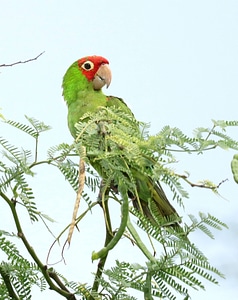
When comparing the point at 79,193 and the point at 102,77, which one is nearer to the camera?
the point at 79,193

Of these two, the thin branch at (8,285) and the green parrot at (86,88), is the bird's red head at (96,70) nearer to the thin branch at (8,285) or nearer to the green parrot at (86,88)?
the green parrot at (86,88)

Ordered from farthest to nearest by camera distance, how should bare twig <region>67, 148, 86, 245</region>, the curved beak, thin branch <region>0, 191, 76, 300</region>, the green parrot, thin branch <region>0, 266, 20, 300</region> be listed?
the curved beak
the green parrot
thin branch <region>0, 266, 20, 300</region>
thin branch <region>0, 191, 76, 300</region>
bare twig <region>67, 148, 86, 245</region>

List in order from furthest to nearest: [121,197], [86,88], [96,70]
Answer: [96,70], [86,88], [121,197]

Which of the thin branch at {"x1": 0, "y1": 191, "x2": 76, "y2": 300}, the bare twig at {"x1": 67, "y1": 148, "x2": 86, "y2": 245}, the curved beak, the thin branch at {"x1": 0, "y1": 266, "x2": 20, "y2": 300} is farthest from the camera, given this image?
the curved beak

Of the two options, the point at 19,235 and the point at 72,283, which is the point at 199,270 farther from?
the point at 19,235

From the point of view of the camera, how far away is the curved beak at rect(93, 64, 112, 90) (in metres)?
3.32

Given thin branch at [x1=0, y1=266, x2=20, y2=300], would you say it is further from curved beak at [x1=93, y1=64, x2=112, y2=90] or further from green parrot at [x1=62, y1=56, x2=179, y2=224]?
curved beak at [x1=93, y1=64, x2=112, y2=90]

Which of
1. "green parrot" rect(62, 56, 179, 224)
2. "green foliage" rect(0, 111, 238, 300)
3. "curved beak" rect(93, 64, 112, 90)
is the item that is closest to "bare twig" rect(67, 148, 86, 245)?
"green foliage" rect(0, 111, 238, 300)

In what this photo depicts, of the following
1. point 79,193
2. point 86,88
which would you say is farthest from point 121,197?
point 86,88

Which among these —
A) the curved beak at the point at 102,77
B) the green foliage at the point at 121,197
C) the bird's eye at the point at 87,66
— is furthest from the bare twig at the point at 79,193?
the bird's eye at the point at 87,66

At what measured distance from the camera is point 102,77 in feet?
11.1

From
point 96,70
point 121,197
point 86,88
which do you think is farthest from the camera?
point 96,70

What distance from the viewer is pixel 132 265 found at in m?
1.56

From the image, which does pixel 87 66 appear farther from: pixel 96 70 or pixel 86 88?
pixel 86 88
